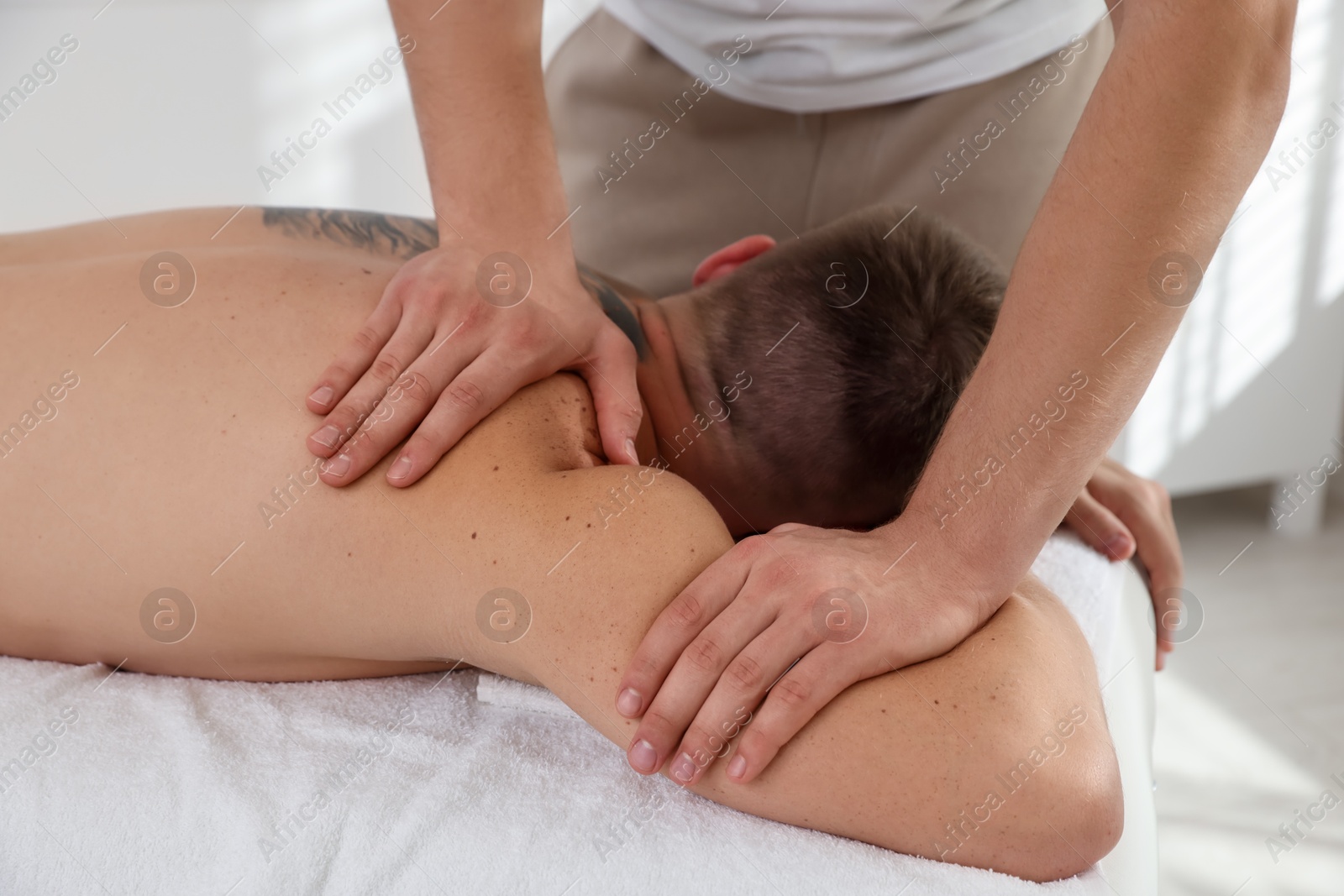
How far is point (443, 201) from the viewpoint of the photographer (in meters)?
1.15

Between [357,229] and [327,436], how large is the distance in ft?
1.15

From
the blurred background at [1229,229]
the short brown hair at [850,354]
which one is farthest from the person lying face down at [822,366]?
the blurred background at [1229,229]

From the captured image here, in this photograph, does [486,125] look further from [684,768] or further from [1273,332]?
[1273,332]

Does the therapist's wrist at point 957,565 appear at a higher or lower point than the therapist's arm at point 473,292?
lower

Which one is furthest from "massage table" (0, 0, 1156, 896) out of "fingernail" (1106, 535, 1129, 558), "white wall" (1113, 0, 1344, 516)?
"white wall" (1113, 0, 1344, 516)

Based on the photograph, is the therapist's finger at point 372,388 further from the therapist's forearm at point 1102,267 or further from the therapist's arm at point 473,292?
the therapist's forearm at point 1102,267

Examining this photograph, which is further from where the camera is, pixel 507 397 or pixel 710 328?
pixel 710 328

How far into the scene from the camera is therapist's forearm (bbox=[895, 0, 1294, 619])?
2.71ft

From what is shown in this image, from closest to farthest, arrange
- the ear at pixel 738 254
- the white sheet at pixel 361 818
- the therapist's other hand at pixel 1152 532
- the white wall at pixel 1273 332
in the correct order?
the white sheet at pixel 361 818
the ear at pixel 738 254
the therapist's other hand at pixel 1152 532
the white wall at pixel 1273 332

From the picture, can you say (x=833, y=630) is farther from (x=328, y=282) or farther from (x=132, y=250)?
(x=132, y=250)

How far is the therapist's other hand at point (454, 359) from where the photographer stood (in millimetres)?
920

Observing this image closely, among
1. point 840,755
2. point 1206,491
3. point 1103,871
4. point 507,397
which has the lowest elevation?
point 1206,491

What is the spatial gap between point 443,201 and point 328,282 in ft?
0.63

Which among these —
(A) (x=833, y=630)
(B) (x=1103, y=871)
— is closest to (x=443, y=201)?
(A) (x=833, y=630)
